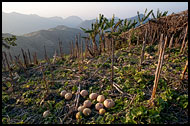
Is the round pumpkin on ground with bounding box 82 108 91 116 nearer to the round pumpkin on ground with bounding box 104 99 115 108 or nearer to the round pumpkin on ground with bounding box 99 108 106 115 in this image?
the round pumpkin on ground with bounding box 99 108 106 115

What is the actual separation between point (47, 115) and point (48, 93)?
0.91m

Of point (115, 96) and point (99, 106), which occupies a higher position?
point (115, 96)

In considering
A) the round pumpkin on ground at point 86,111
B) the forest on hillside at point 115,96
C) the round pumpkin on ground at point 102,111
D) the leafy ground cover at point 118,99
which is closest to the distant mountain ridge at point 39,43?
the leafy ground cover at point 118,99

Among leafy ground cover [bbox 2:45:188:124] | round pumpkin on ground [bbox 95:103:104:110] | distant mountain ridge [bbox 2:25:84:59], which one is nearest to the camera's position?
leafy ground cover [bbox 2:45:188:124]

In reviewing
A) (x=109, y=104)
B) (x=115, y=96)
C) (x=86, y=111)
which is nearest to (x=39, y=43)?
(x=115, y=96)

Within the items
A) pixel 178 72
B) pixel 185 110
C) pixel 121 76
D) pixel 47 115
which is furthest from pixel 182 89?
pixel 47 115

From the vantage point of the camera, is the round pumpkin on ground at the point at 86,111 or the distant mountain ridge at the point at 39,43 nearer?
the round pumpkin on ground at the point at 86,111

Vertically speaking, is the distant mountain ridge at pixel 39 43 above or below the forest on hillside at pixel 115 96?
above

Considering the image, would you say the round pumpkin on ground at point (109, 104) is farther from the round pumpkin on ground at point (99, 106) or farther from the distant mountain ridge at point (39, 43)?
the distant mountain ridge at point (39, 43)

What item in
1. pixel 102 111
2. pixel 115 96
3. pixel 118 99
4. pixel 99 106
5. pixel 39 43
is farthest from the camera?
pixel 39 43

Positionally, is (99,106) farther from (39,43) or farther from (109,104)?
(39,43)

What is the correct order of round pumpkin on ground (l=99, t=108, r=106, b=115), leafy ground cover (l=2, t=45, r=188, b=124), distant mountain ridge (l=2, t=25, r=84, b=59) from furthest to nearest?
distant mountain ridge (l=2, t=25, r=84, b=59)
round pumpkin on ground (l=99, t=108, r=106, b=115)
leafy ground cover (l=2, t=45, r=188, b=124)

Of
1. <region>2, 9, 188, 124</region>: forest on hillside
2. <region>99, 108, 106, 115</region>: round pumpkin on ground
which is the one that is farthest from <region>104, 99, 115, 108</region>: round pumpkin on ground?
<region>99, 108, 106, 115</region>: round pumpkin on ground

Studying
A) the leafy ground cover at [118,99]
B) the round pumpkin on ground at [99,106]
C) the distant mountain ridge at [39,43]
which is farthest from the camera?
the distant mountain ridge at [39,43]
